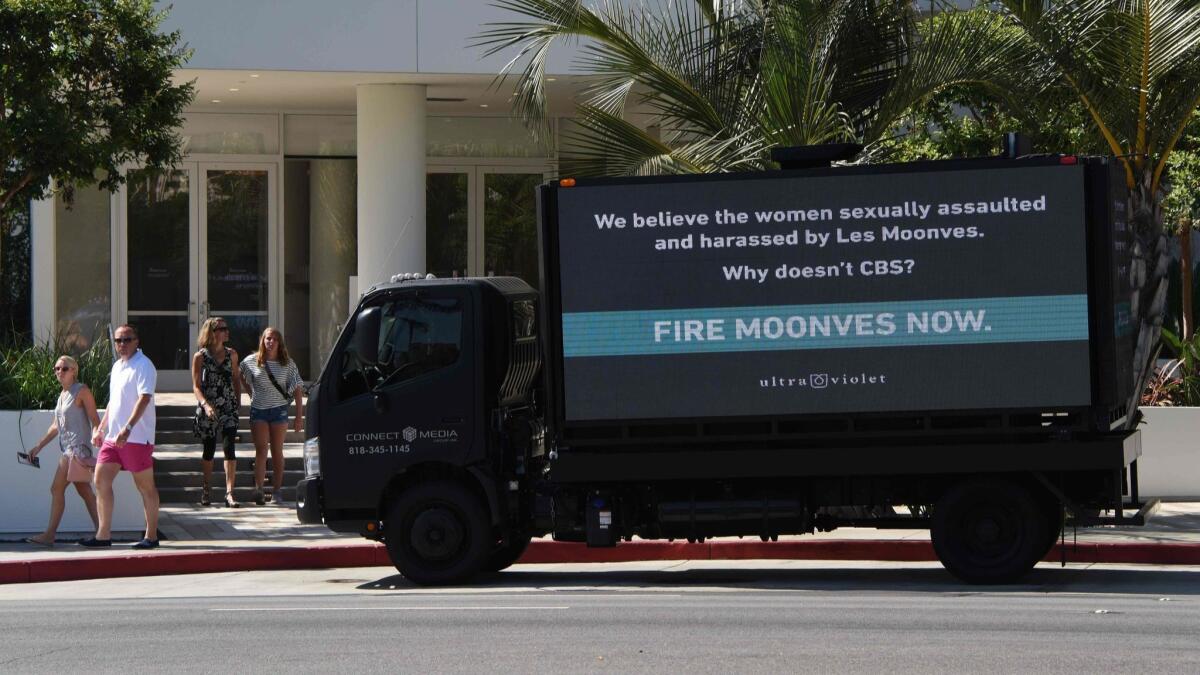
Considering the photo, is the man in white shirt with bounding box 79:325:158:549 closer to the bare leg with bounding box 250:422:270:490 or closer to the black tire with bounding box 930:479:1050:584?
the bare leg with bounding box 250:422:270:490

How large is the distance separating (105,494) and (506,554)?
342cm

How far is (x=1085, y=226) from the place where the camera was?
406 inches

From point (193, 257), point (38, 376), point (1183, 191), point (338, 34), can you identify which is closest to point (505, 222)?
point (193, 257)

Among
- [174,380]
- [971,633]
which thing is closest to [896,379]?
[971,633]

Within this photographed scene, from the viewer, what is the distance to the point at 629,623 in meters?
9.15

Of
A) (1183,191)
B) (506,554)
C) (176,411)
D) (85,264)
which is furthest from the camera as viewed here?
(85,264)

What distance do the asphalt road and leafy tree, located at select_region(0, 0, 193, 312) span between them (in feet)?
14.0

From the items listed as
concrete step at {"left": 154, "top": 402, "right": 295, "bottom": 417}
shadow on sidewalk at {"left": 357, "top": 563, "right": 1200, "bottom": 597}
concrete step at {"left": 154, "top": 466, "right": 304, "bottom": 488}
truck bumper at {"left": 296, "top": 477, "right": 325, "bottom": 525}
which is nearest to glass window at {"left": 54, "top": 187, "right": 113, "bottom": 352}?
concrete step at {"left": 154, "top": 402, "right": 295, "bottom": 417}

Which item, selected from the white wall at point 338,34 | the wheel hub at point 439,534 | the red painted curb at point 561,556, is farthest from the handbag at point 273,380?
the white wall at point 338,34

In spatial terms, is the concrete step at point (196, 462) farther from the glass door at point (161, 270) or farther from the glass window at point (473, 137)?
the glass window at point (473, 137)

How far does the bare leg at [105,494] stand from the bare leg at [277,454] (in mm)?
2630

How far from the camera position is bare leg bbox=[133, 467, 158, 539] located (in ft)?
42.7

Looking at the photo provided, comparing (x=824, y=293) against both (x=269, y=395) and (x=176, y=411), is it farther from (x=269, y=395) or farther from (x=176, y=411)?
(x=176, y=411)

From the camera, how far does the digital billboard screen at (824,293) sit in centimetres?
1035
